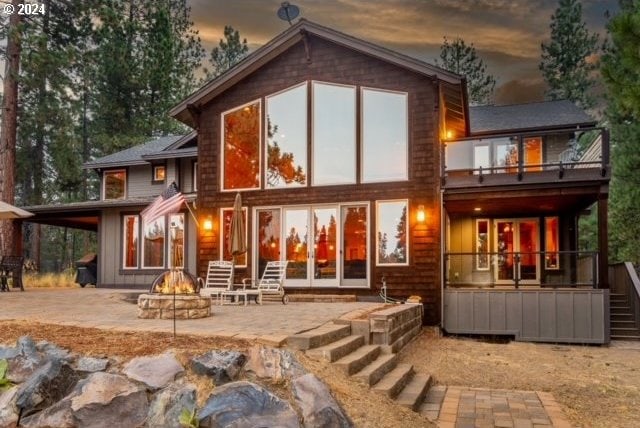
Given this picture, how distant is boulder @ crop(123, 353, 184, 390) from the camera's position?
414 centimetres

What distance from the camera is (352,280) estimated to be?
10891 mm

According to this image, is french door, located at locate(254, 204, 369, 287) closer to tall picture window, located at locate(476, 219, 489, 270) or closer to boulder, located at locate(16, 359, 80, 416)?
tall picture window, located at locate(476, 219, 489, 270)

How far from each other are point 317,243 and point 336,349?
20.2 ft

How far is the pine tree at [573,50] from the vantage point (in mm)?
26734

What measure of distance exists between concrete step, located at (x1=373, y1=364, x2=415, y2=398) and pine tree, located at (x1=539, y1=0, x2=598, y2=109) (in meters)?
25.1

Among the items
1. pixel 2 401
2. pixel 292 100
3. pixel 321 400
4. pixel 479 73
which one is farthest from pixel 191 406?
pixel 479 73

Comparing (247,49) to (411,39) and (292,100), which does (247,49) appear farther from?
(292,100)

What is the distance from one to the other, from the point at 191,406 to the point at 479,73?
26.8 metres

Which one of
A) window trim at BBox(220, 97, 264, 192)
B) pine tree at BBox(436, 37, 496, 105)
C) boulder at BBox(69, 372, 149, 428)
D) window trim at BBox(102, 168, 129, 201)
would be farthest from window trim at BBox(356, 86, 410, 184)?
pine tree at BBox(436, 37, 496, 105)

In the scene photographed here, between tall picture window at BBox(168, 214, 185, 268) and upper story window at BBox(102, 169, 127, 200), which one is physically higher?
upper story window at BBox(102, 169, 127, 200)

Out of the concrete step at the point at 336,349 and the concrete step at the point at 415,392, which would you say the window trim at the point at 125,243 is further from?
the concrete step at the point at 415,392

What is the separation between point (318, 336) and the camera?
505 cm

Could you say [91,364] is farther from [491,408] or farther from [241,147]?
[241,147]

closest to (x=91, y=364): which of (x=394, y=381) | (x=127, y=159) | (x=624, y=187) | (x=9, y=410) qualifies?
(x=9, y=410)
